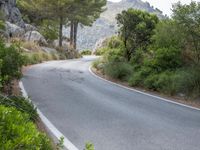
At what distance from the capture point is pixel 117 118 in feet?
30.3

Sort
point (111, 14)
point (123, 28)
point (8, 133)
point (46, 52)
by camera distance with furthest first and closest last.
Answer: point (111, 14) → point (46, 52) → point (123, 28) → point (8, 133)

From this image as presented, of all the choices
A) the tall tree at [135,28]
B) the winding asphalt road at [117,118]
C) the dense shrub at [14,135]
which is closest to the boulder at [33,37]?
the tall tree at [135,28]

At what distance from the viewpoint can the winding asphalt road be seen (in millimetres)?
7098

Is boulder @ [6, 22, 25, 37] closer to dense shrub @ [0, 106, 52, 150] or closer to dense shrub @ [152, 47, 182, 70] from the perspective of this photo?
dense shrub @ [152, 47, 182, 70]

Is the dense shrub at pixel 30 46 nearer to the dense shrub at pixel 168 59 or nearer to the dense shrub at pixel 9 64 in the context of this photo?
the dense shrub at pixel 168 59

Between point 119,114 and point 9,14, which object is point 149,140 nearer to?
point 119,114

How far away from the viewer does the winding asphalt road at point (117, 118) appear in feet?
23.3

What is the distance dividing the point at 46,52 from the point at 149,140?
1102 inches

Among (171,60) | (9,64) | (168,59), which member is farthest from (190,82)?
(9,64)

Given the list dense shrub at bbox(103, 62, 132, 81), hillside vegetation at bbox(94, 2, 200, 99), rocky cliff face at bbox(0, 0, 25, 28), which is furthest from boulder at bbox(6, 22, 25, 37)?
dense shrub at bbox(103, 62, 132, 81)

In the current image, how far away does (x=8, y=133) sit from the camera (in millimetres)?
3188

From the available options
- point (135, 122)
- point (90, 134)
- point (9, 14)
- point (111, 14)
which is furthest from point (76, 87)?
point (111, 14)

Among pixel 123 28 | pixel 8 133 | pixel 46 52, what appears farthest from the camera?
pixel 46 52

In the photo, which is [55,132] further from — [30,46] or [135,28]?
[30,46]
